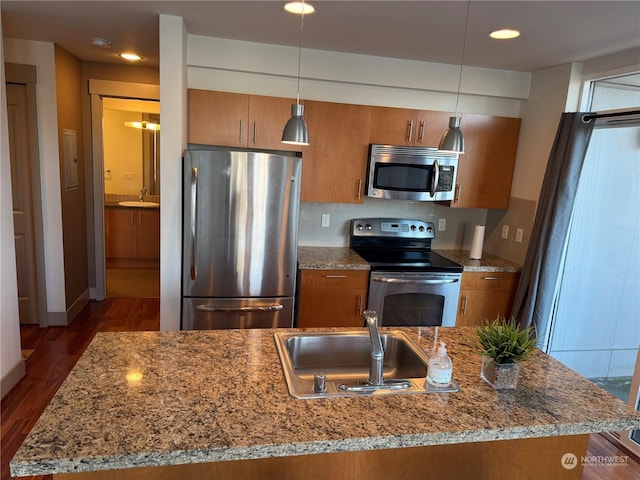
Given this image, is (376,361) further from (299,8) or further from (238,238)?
(299,8)

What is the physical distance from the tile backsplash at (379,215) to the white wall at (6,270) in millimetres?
2028

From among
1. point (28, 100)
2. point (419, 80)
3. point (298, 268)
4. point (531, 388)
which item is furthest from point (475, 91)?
point (28, 100)

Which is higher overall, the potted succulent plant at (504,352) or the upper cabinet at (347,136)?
the upper cabinet at (347,136)

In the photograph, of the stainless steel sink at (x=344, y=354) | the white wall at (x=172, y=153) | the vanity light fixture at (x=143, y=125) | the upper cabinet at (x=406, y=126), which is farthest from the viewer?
the vanity light fixture at (x=143, y=125)

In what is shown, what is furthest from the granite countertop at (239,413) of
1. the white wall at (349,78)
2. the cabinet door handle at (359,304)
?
the white wall at (349,78)

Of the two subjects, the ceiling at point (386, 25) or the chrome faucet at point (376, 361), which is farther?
the ceiling at point (386, 25)

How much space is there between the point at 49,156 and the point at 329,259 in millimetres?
2546

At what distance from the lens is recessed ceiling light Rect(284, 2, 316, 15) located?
7.41 feet

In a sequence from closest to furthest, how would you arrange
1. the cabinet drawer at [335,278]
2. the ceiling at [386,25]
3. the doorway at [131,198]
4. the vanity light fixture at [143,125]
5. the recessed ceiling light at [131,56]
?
the ceiling at [386,25], the cabinet drawer at [335,278], the recessed ceiling light at [131,56], the doorway at [131,198], the vanity light fixture at [143,125]

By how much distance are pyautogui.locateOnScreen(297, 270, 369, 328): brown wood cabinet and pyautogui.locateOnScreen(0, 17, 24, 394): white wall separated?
6.16ft

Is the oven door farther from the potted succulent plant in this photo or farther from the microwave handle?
the potted succulent plant

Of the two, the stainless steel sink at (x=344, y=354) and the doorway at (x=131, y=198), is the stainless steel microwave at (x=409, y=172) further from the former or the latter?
the doorway at (x=131, y=198)

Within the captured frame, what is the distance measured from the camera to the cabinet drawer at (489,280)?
3.39 meters

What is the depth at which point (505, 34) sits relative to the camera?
256cm
